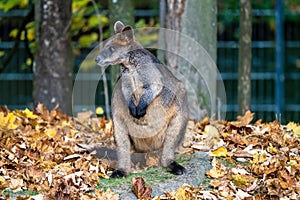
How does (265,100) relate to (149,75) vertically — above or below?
below

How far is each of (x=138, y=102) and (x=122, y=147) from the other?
406 mm

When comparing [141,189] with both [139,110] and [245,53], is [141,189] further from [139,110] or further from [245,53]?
[245,53]

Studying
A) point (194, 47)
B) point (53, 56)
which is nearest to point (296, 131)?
point (194, 47)

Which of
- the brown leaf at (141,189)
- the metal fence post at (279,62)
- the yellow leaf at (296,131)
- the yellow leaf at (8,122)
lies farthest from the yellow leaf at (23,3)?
the brown leaf at (141,189)

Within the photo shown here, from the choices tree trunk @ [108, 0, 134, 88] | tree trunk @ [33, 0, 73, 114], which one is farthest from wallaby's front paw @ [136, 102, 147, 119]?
tree trunk @ [108, 0, 134, 88]

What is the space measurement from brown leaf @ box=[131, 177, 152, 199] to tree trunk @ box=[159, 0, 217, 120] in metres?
2.44

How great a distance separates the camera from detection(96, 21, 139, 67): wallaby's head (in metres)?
6.14

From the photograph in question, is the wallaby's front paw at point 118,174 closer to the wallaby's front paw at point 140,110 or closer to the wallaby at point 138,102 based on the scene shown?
the wallaby at point 138,102

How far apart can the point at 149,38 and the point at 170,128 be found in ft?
16.6

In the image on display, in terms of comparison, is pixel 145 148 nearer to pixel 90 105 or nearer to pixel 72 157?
pixel 72 157

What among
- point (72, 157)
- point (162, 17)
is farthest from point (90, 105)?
point (72, 157)

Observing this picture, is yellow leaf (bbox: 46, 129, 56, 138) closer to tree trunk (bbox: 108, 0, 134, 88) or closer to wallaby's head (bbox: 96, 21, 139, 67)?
wallaby's head (bbox: 96, 21, 139, 67)

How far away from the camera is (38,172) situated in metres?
5.90

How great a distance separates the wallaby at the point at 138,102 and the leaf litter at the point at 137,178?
0.98ft
